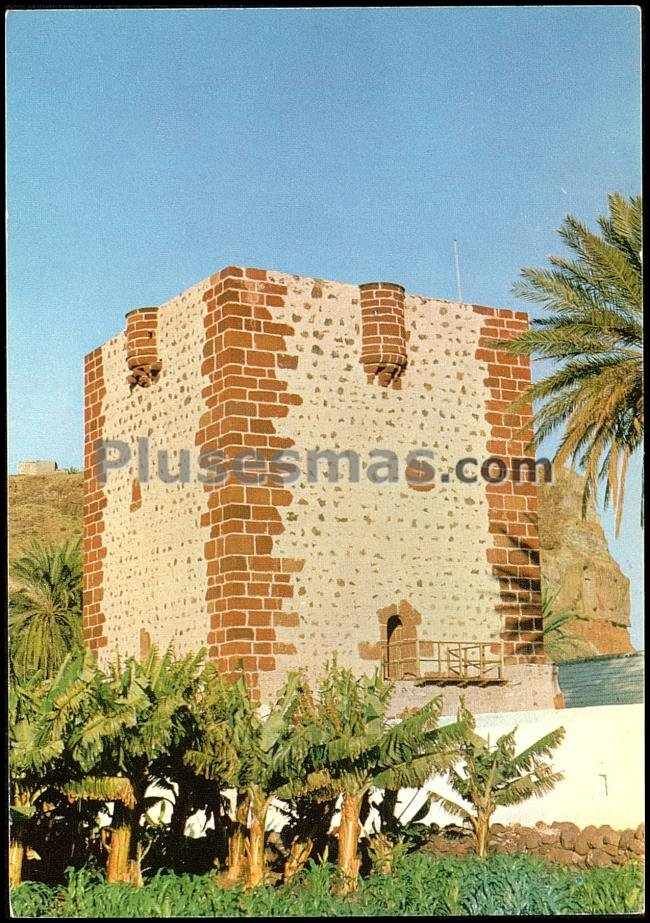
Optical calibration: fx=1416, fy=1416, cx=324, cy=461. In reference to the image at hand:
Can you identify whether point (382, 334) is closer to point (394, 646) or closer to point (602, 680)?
point (394, 646)

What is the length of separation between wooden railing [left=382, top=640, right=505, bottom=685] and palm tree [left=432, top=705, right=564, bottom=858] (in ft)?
12.6

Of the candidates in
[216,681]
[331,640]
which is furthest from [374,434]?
[216,681]

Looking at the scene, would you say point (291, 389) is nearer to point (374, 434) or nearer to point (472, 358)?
point (374, 434)

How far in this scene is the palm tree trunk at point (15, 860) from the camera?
11.4m

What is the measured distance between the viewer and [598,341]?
16641 millimetres

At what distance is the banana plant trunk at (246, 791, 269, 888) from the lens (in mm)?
12273

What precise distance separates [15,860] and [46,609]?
882 inches

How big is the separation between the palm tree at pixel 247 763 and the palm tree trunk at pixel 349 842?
481 millimetres

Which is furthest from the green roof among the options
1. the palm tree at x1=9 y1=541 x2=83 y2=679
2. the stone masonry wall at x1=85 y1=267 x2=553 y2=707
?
the palm tree at x1=9 y1=541 x2=83 y2=679

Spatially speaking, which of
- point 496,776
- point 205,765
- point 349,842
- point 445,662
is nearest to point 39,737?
point 205,765

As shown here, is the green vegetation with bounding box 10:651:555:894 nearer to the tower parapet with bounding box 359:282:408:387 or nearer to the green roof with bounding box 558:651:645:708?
the tower parapet with bounding box 359:282:408:387

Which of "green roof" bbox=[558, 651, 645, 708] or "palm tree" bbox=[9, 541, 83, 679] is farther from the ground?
"palm tree" bbox=[9, 541, 83, 679]

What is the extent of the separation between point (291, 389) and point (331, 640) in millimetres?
3144

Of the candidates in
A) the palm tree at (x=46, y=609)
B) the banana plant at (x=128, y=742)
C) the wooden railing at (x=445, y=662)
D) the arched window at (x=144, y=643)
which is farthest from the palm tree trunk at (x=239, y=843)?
the palm tree at (x=46, y=609)
